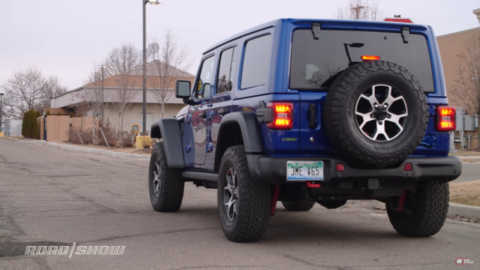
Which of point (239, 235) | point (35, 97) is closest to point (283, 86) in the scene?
point (239, 235)

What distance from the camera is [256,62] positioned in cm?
641

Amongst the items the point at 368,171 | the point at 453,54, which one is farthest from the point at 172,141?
the point at 453,54

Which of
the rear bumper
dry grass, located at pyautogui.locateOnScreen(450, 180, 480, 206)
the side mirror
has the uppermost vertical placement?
the side mirror

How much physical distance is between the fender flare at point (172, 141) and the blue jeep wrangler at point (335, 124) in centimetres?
145

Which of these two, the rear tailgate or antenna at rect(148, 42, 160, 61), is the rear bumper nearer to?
the rear tailgate

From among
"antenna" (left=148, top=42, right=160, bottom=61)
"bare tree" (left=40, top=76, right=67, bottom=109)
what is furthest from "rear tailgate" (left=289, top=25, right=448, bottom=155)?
"bare tree" (left=40, top=76, right=67, bottom=109)

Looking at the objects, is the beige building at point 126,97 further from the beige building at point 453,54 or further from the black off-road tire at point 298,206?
the black off-road tire at point 298,206

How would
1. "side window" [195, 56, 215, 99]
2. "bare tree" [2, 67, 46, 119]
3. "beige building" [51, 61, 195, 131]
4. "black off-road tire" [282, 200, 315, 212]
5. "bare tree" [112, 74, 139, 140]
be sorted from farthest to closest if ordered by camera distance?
1. "bare tree" [2, 67, 46, 119]
2. "bare tree" [112, 74, 139, 140]
3. "beige building" [51, 61, 195, 131]
4. "black off-road tire" [282, 200, 315, 212]
5. "side window" [195, 56, 215, 99]

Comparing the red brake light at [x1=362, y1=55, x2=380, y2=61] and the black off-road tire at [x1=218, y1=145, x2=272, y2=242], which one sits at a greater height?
the red brake light at [x1=362, y1=55, x2=380, y2=61]

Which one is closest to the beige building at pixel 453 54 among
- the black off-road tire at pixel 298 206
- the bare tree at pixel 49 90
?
the black off-road tire at pixel 298 206

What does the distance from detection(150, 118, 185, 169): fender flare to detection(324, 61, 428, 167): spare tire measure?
3118 millimetres

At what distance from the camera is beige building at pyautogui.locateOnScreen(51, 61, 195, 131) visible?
40750 mm

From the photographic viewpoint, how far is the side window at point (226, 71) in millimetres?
7090

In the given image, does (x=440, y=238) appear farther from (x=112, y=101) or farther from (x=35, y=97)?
(x=35, y=97)
